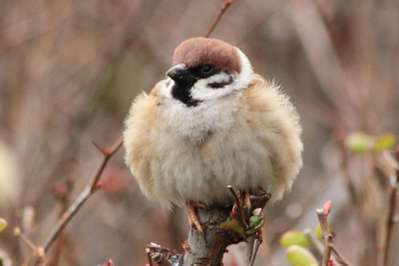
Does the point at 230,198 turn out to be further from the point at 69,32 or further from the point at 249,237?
the point at 69,32

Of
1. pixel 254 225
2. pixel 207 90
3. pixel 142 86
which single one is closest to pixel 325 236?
pixel 254 225

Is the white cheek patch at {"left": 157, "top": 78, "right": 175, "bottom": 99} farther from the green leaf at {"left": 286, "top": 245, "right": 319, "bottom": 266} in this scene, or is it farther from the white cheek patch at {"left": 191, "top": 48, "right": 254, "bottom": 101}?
the green leaf at {"left": 286, "top": 245, "right": 319, "bottom": 266}

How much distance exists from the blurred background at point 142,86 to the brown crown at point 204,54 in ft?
4.47

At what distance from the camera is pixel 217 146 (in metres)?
3.11

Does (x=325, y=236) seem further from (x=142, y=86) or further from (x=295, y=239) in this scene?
(x=142, y=86)

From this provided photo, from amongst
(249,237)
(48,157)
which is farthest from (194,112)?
(48,157)

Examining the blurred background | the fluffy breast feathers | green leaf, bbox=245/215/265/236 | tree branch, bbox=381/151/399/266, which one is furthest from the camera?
the blurred background

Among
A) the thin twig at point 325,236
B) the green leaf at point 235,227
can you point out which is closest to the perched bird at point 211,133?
the green leaf at point 235,227

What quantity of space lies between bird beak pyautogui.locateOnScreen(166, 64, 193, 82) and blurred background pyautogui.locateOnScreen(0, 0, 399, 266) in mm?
1355

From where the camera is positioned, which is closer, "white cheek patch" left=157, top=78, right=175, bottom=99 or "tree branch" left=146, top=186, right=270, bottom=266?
"tree branch" left=146, top=186, right=270, bottom=266

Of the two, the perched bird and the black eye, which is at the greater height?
the black eye

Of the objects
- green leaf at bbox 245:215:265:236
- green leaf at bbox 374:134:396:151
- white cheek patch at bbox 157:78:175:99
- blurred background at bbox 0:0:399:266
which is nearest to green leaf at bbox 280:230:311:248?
green leaf at bbox 245:215:265:236

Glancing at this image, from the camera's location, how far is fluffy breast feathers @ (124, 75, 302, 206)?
312cm

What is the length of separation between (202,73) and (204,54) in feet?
0.24
